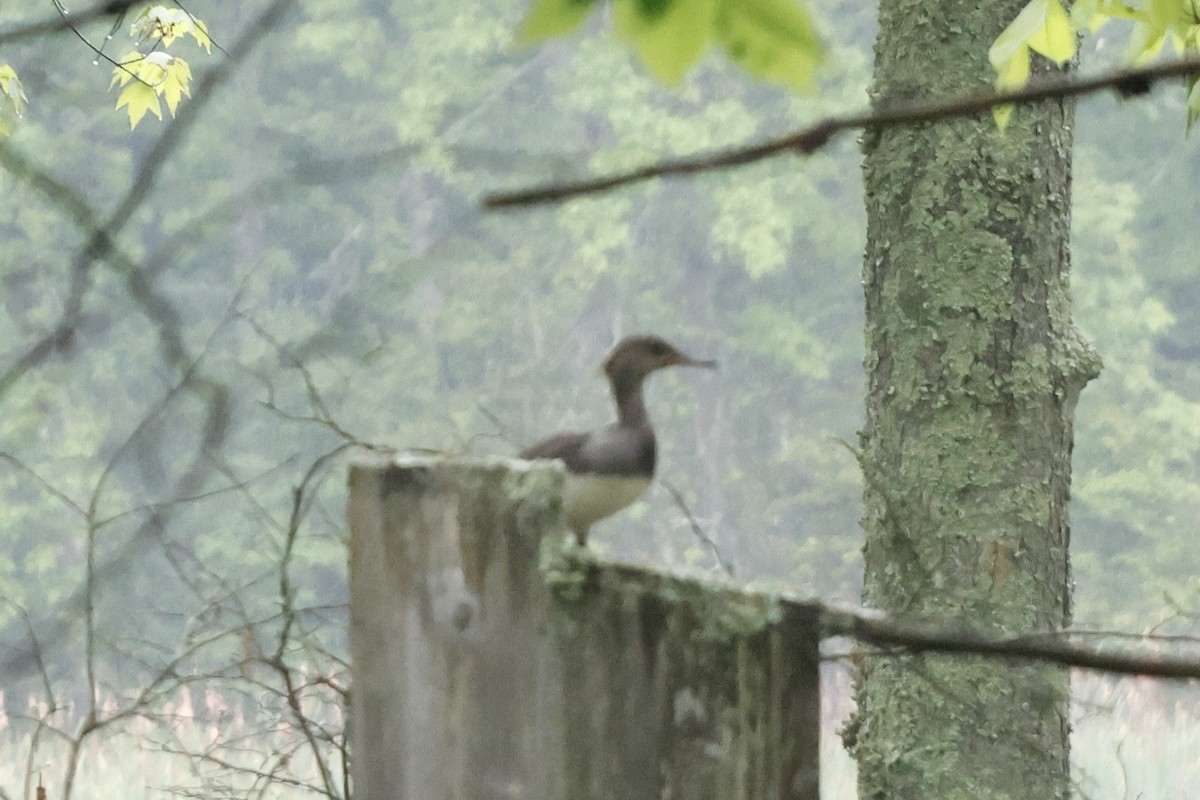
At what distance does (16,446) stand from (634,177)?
1.00 meters

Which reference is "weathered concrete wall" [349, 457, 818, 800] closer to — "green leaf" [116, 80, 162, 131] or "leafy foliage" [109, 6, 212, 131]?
"leafy foliage" [109, 6, 212, 131]

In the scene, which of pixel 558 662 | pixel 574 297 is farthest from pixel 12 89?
pixel 574 297

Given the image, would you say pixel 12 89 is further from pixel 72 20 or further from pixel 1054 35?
pixel 72 20

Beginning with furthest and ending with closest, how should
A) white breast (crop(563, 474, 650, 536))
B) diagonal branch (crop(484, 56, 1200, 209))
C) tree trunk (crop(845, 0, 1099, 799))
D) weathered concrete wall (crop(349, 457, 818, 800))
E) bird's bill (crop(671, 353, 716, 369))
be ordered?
tree trunk (crop(845, 0, 1099, 799))
bird's bill (crop(671, 353, 716, 369))
white breast (crop(563, 474, 650, 536))
weathered concrete wall (crop(349, 457, 818, 800))
diagonal branch (crop(484, 56, 1200, 209))

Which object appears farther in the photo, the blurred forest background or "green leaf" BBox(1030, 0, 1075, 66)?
the blurred forest background

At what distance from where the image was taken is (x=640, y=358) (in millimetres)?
2039

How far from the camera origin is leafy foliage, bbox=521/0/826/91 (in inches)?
24.0

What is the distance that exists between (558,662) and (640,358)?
43.4 inches

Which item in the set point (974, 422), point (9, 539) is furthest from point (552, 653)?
point (9, 539)

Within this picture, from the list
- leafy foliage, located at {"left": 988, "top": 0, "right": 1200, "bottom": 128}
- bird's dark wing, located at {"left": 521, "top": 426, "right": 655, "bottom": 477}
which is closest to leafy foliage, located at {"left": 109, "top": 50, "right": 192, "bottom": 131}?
bird's dark wing, located at {"left": 521, "top": 426, "right": 655, "bottom": 477}

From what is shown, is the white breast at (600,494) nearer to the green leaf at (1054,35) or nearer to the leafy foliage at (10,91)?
the green leaf at (1054,35)

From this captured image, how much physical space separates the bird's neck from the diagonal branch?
1394mm

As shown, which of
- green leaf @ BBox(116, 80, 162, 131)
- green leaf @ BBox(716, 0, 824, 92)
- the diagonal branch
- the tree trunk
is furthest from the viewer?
green leaf @ BBox(116, 80, 162, 131)

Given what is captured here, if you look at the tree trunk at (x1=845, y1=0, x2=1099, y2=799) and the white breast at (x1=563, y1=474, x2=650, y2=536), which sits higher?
the tree trunk at (x1=845, y1=0, x2=1099, y2=799)
